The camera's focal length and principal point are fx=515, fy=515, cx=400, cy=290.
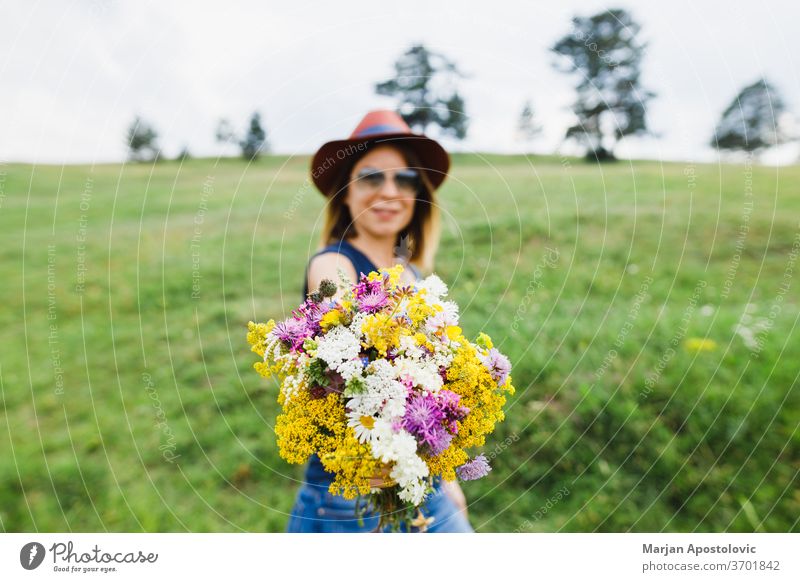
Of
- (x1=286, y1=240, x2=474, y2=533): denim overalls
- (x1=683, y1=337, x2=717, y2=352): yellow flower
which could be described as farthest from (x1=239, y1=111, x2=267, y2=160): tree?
(x1=683, y1=337, x2=717, y2=352): yellow flower

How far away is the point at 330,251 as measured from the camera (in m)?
2.34

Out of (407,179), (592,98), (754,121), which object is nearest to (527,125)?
(592,98)

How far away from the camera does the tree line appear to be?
11.0 ft

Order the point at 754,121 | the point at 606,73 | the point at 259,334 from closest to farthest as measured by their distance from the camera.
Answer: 1. the point at 259,334
2. the point at 606,73
3. the point at 754,121

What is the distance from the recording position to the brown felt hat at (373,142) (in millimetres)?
2347

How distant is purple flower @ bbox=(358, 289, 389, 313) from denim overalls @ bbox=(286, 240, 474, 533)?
0.84 m

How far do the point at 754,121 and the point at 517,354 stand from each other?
10.9ft

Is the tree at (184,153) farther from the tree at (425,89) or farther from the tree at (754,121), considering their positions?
the tree at (754,121)

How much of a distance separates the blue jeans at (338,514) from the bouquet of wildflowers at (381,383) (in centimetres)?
69

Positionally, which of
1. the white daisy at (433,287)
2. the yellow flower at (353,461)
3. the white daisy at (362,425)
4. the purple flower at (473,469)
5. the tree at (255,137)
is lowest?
the purple flower at (473,469)

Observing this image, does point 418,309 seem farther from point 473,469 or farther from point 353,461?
point 473,469

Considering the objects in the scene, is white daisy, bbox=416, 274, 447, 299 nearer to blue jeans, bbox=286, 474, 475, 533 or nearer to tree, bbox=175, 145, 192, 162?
blue jeans, bbox=286, 474, 475, 533

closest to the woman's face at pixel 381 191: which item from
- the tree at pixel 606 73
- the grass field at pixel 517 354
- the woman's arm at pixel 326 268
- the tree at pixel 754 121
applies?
the woman's arm at pixel 326 268

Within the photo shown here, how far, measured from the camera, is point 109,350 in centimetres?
534
